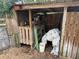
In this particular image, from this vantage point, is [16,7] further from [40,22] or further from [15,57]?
[15,57]

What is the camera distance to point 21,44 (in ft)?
24.4

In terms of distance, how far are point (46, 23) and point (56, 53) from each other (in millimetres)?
2411

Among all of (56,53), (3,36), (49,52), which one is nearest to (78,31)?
(56,53)

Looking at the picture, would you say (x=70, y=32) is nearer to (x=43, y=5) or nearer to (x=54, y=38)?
(x=54, y=38)

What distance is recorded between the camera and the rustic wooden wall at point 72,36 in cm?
521

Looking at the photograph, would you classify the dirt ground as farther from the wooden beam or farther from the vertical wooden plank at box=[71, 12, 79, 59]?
the wooden beam

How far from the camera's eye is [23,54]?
21.1 ft

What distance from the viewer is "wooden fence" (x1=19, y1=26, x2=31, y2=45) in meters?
6.89

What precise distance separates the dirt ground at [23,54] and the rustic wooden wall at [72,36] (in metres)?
0.89

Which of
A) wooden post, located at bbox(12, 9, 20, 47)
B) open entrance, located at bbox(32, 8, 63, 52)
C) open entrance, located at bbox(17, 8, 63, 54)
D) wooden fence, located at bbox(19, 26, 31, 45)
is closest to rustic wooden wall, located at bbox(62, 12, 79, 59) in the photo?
open entrance, located at bbox(17, 8, 63, 54)

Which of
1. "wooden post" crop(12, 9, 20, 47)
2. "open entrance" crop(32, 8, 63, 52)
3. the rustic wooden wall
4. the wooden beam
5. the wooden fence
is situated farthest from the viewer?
"open entrance" crop(32, 8, 63, 52)

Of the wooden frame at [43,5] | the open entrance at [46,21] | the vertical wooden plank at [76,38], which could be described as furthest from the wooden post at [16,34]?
the vertical wooden plank at [76,38]

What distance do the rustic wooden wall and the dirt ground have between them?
34.8 inches

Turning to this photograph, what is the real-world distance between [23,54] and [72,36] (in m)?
2.58
